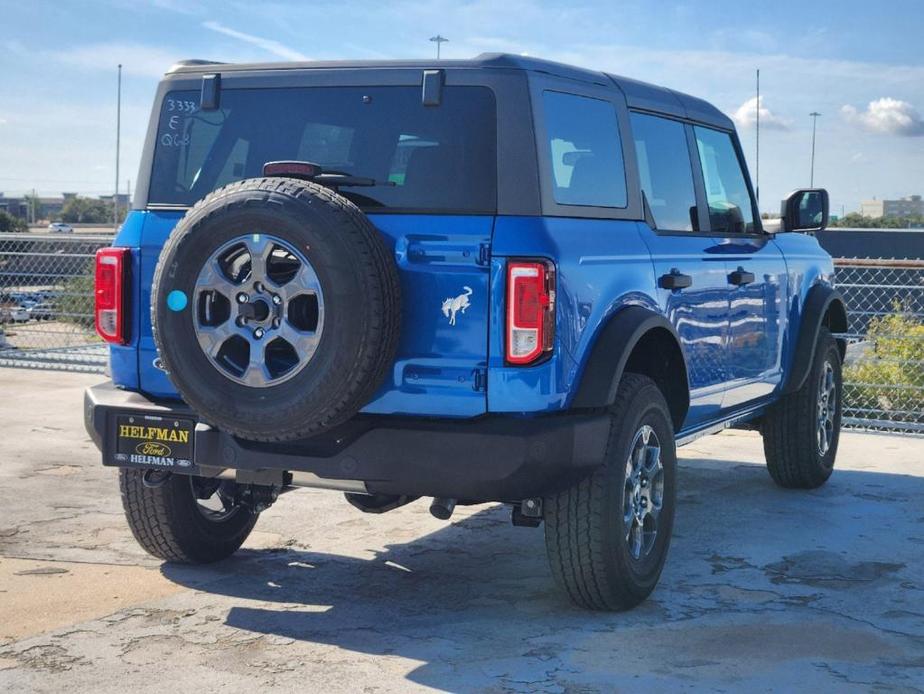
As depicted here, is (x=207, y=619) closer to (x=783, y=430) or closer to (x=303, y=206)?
(x=303, y=206)

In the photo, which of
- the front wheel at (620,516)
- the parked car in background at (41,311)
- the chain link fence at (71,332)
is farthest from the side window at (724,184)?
the parked car in background at (41,311)

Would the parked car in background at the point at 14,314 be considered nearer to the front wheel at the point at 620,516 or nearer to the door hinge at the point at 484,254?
the front wheel at the point at 620,516

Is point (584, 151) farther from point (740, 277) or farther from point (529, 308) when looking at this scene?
point (740, 277)

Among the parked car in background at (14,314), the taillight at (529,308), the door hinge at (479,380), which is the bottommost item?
the parked car in background at (14,314)

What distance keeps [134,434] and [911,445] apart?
6754 millimetres

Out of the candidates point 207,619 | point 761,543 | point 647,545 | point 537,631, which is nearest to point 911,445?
point 761,543

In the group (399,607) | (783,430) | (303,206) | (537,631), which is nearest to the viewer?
(303,206)

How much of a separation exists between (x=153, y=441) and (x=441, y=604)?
4.39 feet

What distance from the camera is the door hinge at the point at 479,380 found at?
4609 mm

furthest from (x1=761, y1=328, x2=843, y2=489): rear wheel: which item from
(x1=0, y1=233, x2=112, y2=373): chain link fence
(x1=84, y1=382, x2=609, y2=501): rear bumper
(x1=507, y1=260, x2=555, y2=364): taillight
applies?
(x1=0, y1=233, x2=112, y2=373): chain link fence

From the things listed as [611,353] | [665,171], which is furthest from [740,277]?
[611,353]

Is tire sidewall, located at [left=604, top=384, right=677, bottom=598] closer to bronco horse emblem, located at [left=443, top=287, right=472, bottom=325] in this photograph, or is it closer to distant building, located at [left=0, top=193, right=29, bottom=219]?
bronco horse emblem, located at [left=443, top=287, right=472, bottom=325]

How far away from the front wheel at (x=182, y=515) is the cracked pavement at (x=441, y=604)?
0.37ft

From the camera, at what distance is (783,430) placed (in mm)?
7941
